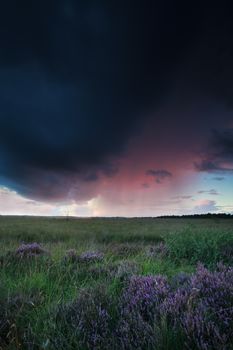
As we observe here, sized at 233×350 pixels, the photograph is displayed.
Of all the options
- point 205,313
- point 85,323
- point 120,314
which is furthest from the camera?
point 120,314

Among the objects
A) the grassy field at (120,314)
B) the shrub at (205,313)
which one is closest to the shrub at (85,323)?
the grassy field at (120,314)

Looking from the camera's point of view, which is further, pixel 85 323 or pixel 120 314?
pixel 120 314

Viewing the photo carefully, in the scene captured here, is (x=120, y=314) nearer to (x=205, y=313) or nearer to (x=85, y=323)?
(x=85, y=323)

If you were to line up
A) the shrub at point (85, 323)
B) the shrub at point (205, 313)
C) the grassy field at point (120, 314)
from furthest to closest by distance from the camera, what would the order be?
the shrub at point (85, 323), the grassy field at point (120, 314), the shrub at point (205, 313)

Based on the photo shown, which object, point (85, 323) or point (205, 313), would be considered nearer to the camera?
point (205, 313)

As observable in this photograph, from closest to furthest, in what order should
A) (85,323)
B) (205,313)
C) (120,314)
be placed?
(205,313) → (85,323) → (120,314)

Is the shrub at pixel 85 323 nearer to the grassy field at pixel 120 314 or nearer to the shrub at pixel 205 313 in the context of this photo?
the grassy field at pixel 120 314

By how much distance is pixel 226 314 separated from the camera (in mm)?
3670

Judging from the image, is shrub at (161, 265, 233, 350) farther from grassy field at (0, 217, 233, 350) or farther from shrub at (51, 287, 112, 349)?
shrub at (51, 287, 112, 349)

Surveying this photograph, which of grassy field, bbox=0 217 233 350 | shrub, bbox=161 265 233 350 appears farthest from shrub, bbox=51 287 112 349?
shrub, bbox=161 265 233 350

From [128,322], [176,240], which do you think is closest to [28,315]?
[128,322]

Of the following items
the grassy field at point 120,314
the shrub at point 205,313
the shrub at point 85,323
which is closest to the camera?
the shrub at point 205,313

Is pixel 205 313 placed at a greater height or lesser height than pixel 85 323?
greater

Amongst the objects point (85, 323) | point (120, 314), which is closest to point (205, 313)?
point (120, 314)
